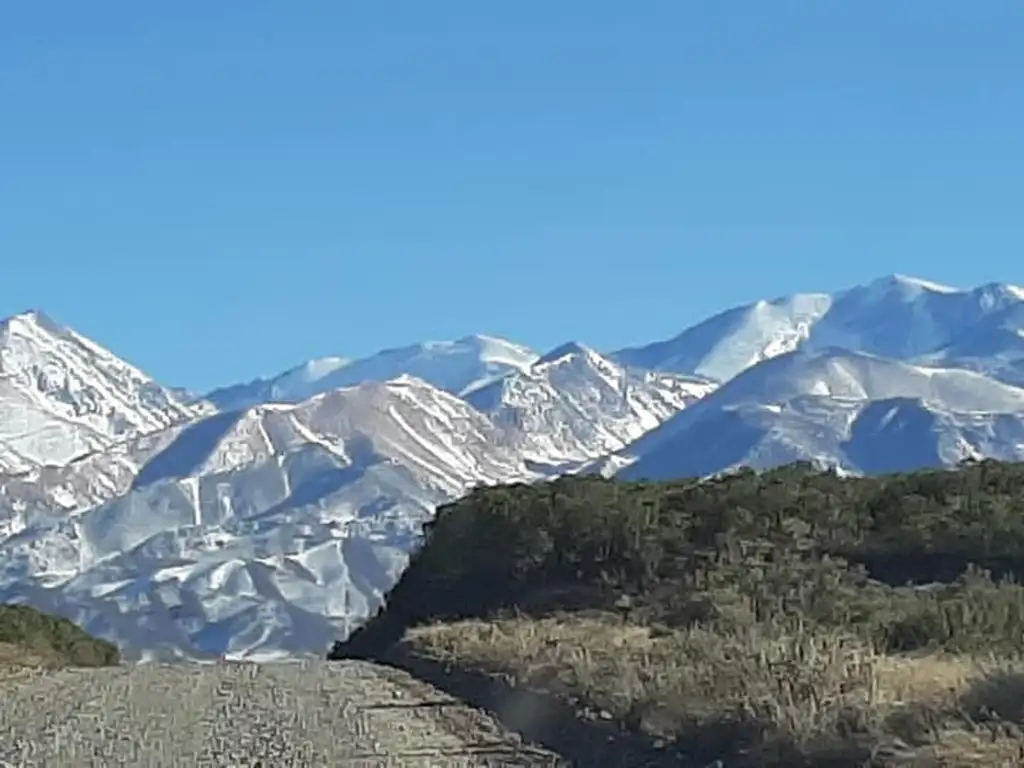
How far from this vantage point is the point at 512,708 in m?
21.7

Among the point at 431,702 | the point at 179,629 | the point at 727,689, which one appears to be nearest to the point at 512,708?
the point at 431,702

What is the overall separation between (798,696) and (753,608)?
9.84 metres

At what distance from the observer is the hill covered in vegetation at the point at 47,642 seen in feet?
128

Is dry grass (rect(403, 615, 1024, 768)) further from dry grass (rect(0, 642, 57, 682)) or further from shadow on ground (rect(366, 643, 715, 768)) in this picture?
dry grass (rect(0, 642, 57, 682))

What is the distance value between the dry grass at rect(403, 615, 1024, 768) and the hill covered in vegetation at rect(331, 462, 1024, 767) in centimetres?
3

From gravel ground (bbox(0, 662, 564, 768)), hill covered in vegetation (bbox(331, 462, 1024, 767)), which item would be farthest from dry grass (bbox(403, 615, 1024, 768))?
gravel ground (bbox(0, 662, 564, 768))

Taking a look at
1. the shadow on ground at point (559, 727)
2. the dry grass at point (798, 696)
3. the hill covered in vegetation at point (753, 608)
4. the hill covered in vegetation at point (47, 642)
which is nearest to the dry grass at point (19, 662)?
the hill covered in vegetation at point (47, 642)

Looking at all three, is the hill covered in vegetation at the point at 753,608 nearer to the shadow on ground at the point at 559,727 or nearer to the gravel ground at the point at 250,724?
the shadow on ground at the point at 559,727

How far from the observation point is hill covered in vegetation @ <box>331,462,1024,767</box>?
15.4m

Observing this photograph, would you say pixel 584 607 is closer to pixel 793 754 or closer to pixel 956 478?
pixel 956 478

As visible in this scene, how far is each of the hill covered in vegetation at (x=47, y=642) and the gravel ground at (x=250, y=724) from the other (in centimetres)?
825

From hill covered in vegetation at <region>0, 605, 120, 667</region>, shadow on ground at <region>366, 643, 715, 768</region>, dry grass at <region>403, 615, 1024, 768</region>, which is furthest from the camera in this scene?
hill covered in vegetation at <region>0, 605, 120, 667</region>

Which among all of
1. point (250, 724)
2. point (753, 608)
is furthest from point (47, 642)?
point (250, 724)

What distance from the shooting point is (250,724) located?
21.5m
